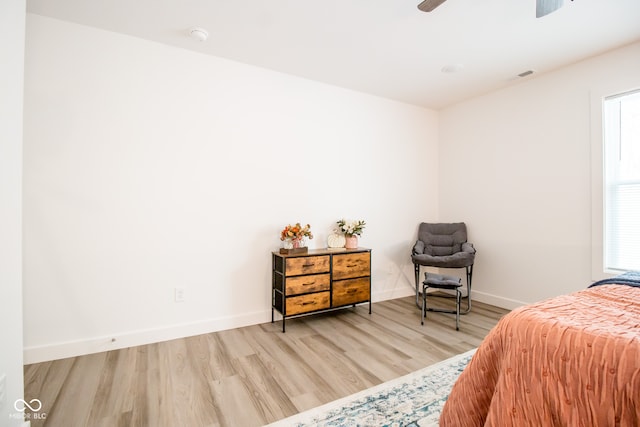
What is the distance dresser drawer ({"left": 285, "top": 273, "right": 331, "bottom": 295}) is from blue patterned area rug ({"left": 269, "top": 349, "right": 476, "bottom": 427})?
118cm

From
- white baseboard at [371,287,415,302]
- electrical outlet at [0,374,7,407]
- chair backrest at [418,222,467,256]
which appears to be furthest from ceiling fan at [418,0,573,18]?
white baseboard at [371,287,415,302]

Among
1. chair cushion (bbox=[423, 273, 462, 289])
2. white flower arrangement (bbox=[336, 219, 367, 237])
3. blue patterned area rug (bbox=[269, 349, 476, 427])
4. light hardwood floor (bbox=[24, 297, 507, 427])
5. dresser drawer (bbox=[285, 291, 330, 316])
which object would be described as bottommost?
light hardwood floor (bbox=[24, 297, 507, 427])

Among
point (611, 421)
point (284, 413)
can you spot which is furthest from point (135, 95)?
point (611, 421)

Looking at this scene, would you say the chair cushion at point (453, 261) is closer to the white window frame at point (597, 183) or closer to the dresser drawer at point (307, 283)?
the white window frame at point (597, 183)

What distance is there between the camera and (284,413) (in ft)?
5.47

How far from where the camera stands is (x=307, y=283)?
2924 millimetres

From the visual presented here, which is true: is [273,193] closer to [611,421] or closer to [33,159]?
[33,159]

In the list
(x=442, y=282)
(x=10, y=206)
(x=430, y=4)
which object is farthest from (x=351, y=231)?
(x=10, y=206)

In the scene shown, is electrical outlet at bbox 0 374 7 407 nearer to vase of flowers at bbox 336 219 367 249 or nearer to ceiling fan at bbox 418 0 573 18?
vase of flowers at bbox 336 219 367 249

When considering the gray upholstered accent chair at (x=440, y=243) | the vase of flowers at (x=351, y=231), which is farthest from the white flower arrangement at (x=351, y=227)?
the gray upholstered accent chair at (x=440, y=243)

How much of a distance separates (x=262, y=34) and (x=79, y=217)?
6.94ft

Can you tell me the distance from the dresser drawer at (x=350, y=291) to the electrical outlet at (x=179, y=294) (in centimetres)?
148

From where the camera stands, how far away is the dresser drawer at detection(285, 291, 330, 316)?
2840mm

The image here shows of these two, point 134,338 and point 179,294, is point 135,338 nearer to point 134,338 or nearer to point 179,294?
point 134,338
